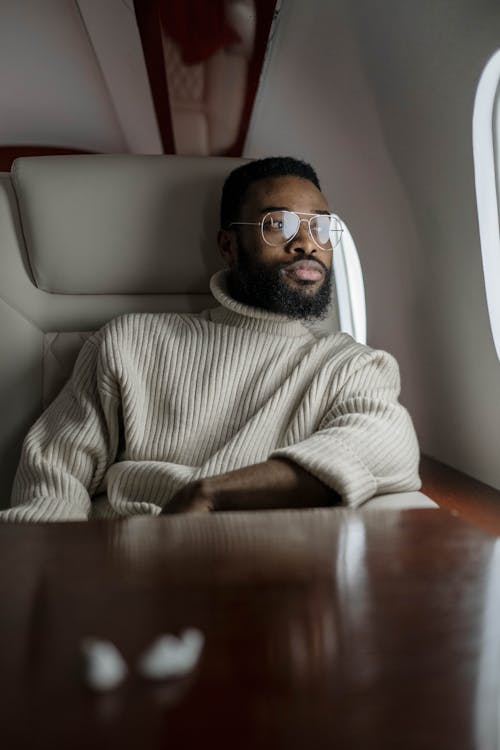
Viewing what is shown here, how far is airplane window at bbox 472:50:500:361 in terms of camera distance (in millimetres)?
2242

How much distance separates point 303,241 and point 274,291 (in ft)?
0.48

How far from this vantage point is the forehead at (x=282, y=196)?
6.47ft

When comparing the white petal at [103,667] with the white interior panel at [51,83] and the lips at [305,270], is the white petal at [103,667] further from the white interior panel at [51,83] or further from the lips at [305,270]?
the white interior panel at [51,83]

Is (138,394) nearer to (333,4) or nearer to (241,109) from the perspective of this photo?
(333,4)

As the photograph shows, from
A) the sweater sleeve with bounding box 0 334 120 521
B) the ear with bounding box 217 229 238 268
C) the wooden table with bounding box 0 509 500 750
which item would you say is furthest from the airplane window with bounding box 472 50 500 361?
the wooden table with bounding box 0 509 500 750

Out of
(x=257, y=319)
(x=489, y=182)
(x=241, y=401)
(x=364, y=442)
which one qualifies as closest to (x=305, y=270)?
(x=257, y=319)

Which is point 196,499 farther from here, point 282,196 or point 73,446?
point 282,196

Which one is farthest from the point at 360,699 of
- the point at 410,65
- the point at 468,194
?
the point at 410,65

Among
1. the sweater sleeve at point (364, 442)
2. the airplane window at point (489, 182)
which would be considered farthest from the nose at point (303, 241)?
the airplane window at point (489, 182)

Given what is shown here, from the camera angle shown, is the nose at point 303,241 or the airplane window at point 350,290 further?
the airplane window at point 350,290

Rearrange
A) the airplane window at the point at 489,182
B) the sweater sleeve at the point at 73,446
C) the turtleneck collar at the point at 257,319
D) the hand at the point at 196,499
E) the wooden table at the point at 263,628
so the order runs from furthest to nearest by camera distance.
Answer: the airplane window at the point at 489,182 → the turtleneck collar at the point at 257,319 → the sweater sleeve at the point at 73,446 → the hand at the point at 196,499 → the wooden table at the point at 263,628

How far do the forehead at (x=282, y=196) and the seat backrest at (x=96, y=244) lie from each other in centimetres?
8

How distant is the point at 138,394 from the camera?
1.75m

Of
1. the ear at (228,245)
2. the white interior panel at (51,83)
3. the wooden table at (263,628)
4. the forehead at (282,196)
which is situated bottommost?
the wooden table at (263,628)
